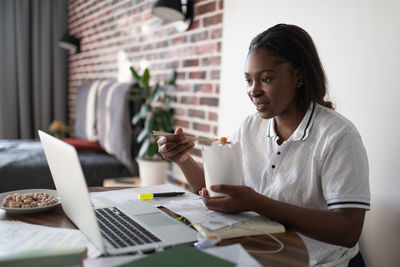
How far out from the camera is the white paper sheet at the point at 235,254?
2.33 ft

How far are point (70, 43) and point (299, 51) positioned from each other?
348 cm

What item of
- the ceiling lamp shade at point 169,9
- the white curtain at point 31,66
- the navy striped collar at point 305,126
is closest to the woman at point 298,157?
the navy striped collar at point 305,126

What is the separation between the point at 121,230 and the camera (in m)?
0.87

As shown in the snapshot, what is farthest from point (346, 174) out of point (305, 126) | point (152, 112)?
point (152, 112)

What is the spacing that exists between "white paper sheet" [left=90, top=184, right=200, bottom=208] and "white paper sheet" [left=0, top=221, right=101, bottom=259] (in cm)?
19

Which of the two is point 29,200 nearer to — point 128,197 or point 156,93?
point 128,197

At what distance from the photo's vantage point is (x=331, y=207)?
975 mm

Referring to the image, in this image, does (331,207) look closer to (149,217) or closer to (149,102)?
(149,217)

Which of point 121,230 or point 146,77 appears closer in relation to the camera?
point 121,230

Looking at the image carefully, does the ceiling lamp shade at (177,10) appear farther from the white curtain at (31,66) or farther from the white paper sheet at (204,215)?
the white curtain at (31,66)

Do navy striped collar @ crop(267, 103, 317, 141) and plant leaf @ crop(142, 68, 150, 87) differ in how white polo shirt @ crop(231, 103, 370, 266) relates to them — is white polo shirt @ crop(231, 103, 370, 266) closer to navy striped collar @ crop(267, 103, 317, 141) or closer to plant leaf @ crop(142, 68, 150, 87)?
navy striped collar @ crop(267, 103, 317, 141)

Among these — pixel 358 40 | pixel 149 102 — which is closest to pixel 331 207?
pixel 358 40

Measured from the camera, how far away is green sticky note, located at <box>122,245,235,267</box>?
2.20 feet

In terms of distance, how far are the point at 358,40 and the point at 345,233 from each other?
74 centimetres
